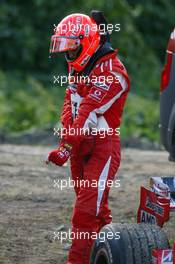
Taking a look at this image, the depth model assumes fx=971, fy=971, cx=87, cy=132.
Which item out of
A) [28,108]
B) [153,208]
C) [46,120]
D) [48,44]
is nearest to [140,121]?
[46,120]

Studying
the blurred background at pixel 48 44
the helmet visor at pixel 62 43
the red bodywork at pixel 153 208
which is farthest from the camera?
the blurred background at pixel 48 44

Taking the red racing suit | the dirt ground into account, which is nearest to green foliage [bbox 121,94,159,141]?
the dirt ground

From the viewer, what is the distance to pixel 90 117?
6.84 metres

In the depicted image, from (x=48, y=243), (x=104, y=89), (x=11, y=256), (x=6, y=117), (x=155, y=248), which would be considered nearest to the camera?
(x=155, y=248)

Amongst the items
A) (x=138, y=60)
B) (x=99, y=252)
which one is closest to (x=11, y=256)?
(x=99, y=252)

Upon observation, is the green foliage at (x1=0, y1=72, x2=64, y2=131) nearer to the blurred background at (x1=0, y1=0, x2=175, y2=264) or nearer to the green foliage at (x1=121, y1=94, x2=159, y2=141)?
the blurred background at (x1=0, y1=0, x2=175, y2=264)

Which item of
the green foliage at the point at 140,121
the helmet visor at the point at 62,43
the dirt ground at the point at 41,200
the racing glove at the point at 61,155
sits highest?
the helmet visor at the point at 62,43

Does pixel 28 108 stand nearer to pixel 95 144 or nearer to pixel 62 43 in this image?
pixel 95 144

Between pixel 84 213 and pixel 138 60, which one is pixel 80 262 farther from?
pixel 138 60

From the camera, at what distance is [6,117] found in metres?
16.6

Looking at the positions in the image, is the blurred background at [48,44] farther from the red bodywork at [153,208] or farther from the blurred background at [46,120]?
the red bodywork at [153,208]

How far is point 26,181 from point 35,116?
611 centimetres

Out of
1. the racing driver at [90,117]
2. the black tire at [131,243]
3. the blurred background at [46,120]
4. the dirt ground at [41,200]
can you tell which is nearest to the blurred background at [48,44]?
the blurred background at [46,120]

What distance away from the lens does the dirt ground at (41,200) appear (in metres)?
7.90
